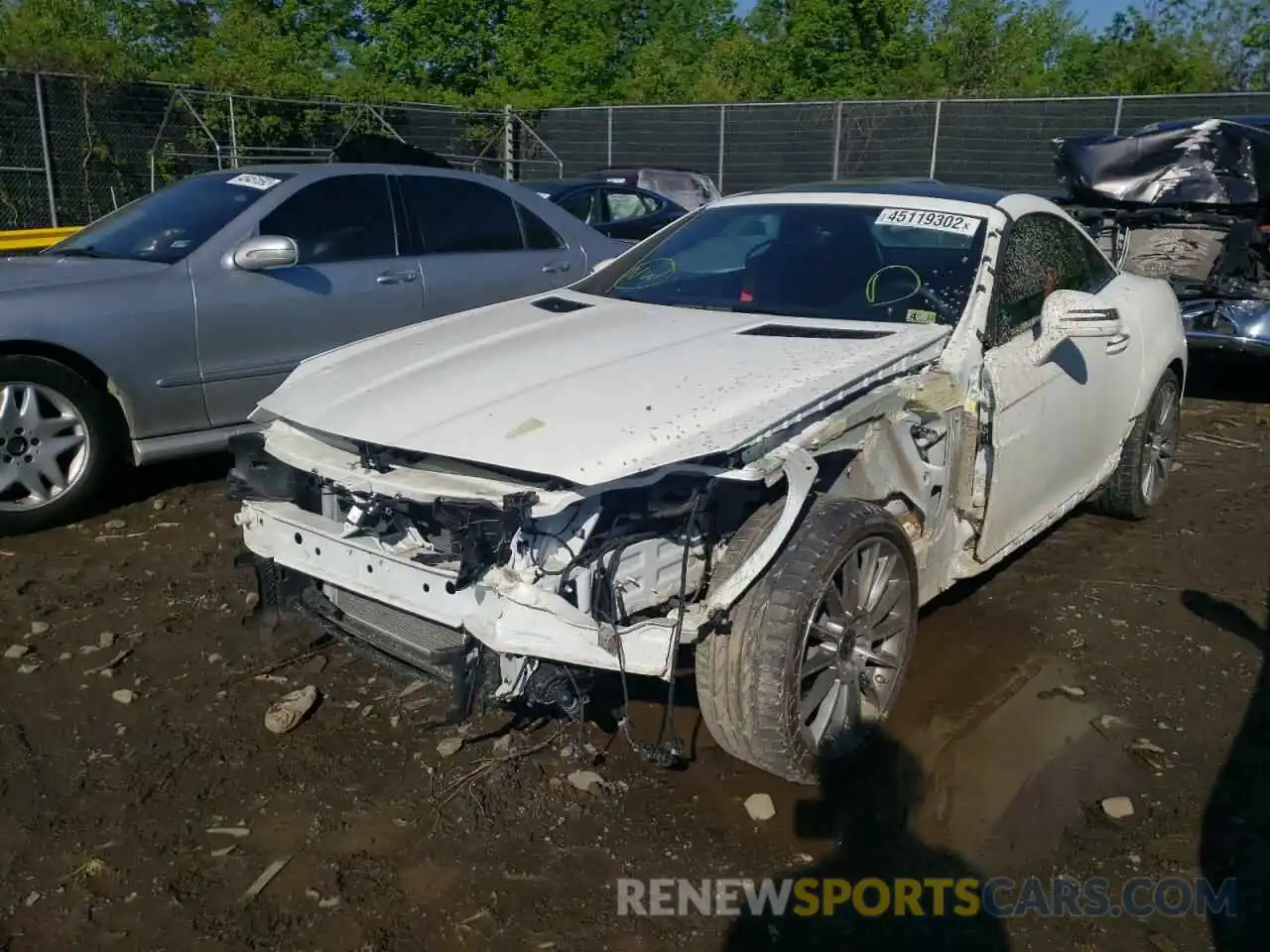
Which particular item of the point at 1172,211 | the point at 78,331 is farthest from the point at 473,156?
the point at 78,331

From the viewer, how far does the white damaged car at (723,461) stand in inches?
111

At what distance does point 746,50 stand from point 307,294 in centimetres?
3019

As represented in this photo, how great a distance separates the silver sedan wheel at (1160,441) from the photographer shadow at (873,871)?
8.61 feet

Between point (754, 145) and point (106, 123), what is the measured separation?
11595 millimetres

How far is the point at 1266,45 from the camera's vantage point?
31.4 m

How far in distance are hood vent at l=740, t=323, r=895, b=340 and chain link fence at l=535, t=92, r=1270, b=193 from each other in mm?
16004

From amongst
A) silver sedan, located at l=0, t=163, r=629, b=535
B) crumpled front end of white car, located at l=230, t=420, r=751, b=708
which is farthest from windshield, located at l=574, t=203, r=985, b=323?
silver sedan, located at l=0, t=163, r=629, b=535

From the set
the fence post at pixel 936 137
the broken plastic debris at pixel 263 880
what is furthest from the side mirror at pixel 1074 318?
the fence post at pixel 936 137

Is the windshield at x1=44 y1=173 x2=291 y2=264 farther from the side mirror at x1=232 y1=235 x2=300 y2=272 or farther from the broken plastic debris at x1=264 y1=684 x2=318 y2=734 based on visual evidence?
the broken plastic debris at x1=264 y1=684 x2=318 y2=734

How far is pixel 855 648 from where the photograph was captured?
326 centimetres

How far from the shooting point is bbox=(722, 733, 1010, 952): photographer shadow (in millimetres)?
2648

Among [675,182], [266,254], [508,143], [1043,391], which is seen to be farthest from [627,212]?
[508,143]

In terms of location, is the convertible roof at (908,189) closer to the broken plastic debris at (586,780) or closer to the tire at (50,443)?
the broken plastic debris at (586,780)

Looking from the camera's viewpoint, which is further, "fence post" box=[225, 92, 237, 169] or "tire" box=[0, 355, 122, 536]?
"fence post" box=[225, 92, 237, 169]
